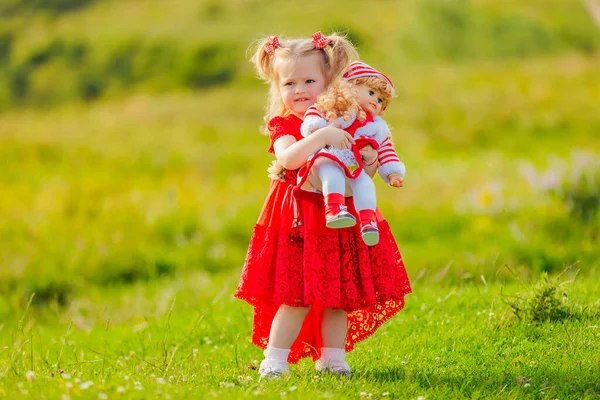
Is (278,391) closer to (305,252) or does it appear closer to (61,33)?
(305,252)

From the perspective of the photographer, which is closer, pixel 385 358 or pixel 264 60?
pixel 264 60

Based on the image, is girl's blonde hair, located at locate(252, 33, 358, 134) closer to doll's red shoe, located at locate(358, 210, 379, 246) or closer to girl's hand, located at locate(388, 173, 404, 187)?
girl's hand, located at locate(388, 173, 404, 187)

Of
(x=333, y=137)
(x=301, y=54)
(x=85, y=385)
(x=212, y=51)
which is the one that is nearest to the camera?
(x=85, y=385)

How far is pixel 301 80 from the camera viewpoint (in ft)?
15.6

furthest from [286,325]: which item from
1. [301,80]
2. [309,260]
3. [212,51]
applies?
[212,51]

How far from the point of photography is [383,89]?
15.3 feet

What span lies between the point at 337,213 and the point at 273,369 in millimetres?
1057

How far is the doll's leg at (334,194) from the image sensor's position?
423 cm

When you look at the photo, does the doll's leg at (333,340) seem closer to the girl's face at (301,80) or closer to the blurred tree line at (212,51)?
the girl's face at (301,80)

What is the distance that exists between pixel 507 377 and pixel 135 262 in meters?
7.54

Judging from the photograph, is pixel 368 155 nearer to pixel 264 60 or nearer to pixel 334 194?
pixel 334 194

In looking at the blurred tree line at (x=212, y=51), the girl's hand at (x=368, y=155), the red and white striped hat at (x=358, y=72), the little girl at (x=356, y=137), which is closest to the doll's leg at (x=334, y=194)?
the little girl at (x=356, y=137)

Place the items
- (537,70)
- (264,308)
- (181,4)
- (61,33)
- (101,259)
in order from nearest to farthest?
(264,308) < (101,259) < (537,70) < (61,33) < (181,4)

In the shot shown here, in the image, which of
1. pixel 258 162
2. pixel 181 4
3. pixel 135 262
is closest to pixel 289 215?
pixel 135 262
